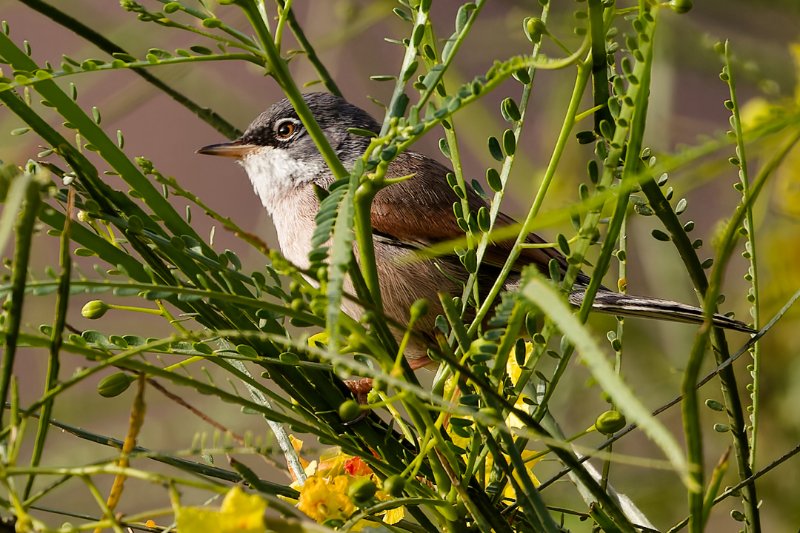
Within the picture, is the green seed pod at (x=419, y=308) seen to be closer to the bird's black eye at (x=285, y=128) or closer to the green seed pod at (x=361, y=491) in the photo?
the green seed pod at (x=361, y=491)

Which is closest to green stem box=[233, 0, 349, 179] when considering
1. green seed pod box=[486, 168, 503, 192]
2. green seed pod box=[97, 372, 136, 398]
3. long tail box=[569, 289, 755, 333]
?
green seed pod box=[486, 168, 503, 192]

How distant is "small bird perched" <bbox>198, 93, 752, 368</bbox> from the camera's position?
9.72ft

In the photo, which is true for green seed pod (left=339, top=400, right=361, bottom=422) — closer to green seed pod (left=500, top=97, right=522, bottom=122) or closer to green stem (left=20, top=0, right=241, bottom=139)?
green seed pod (left=500, top=97, right=522, bottom=122)

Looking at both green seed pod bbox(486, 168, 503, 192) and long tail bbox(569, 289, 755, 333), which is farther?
long tail bbox(569, 289, 755, 333)

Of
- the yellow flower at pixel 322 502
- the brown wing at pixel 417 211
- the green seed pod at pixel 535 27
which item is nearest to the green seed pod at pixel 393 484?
the yellow flower at pixel 322 502

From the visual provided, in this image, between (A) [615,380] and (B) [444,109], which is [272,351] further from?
(A) [615,380]

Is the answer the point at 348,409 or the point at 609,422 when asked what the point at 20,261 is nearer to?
the point at 348,409

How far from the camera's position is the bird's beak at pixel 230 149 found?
3608mm

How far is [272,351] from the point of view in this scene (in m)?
1.24

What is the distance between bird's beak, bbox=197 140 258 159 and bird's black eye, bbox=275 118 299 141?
4.7 inches

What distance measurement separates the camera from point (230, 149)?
3.81 m

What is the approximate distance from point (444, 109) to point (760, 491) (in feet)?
7.81

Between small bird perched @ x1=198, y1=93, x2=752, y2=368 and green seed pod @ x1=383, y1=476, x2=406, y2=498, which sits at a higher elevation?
small bird perched @ x1=198, y1=93, x2=752, y2=368

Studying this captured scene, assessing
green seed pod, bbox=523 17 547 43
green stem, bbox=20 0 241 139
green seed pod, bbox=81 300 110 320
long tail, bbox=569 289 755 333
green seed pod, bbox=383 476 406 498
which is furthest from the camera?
long tail, bbox=569 289 755 333
